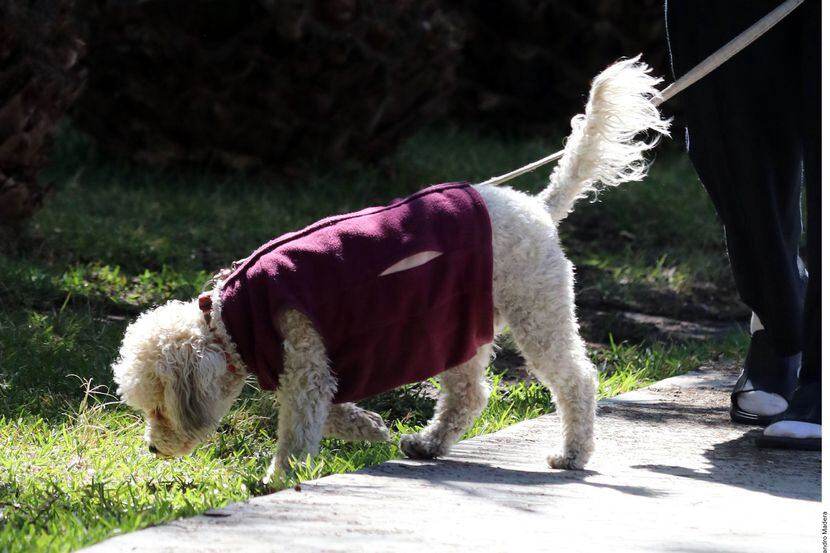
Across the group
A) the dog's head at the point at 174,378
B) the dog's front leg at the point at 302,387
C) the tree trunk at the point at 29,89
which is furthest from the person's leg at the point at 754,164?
the tree trunk at the point at 29,89

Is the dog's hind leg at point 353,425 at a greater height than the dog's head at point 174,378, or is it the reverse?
the dog's head at point 174,378

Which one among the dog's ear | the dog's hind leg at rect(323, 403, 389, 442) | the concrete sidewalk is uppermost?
the dog's ear

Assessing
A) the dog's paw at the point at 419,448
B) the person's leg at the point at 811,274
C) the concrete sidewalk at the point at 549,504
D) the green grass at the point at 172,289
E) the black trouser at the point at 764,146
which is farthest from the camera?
the black trouser at the point at 764,146

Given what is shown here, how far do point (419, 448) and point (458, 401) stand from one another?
0.29 m

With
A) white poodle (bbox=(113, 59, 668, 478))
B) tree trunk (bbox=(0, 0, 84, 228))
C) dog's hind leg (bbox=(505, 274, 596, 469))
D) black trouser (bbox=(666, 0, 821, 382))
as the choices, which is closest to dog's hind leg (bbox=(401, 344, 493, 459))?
white poodle (bbox=(113, 59, 668, 478))

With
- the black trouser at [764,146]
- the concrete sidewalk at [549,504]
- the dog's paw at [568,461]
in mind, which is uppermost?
the black trouser at [764,146]

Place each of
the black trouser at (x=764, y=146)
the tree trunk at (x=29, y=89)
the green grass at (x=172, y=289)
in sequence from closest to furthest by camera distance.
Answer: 1. the green grass at (x=172, y=289)
2. the black trouser at (x=764, y=146)
3. the tree trunk at (x=29, y=89)

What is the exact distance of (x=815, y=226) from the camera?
4.26 metres

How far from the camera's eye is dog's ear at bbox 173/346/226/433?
384cm

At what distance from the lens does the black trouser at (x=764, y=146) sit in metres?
4.29

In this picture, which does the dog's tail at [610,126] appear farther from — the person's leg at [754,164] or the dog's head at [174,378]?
the dog's head at [174,378]

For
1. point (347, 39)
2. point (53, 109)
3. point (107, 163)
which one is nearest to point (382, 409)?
point (53, 109)

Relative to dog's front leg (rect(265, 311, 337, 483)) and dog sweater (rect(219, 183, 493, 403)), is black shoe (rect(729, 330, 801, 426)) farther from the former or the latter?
dog's front leg (rect(265, 311, 337, 483))

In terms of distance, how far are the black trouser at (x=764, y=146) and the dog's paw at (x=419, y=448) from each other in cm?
132
